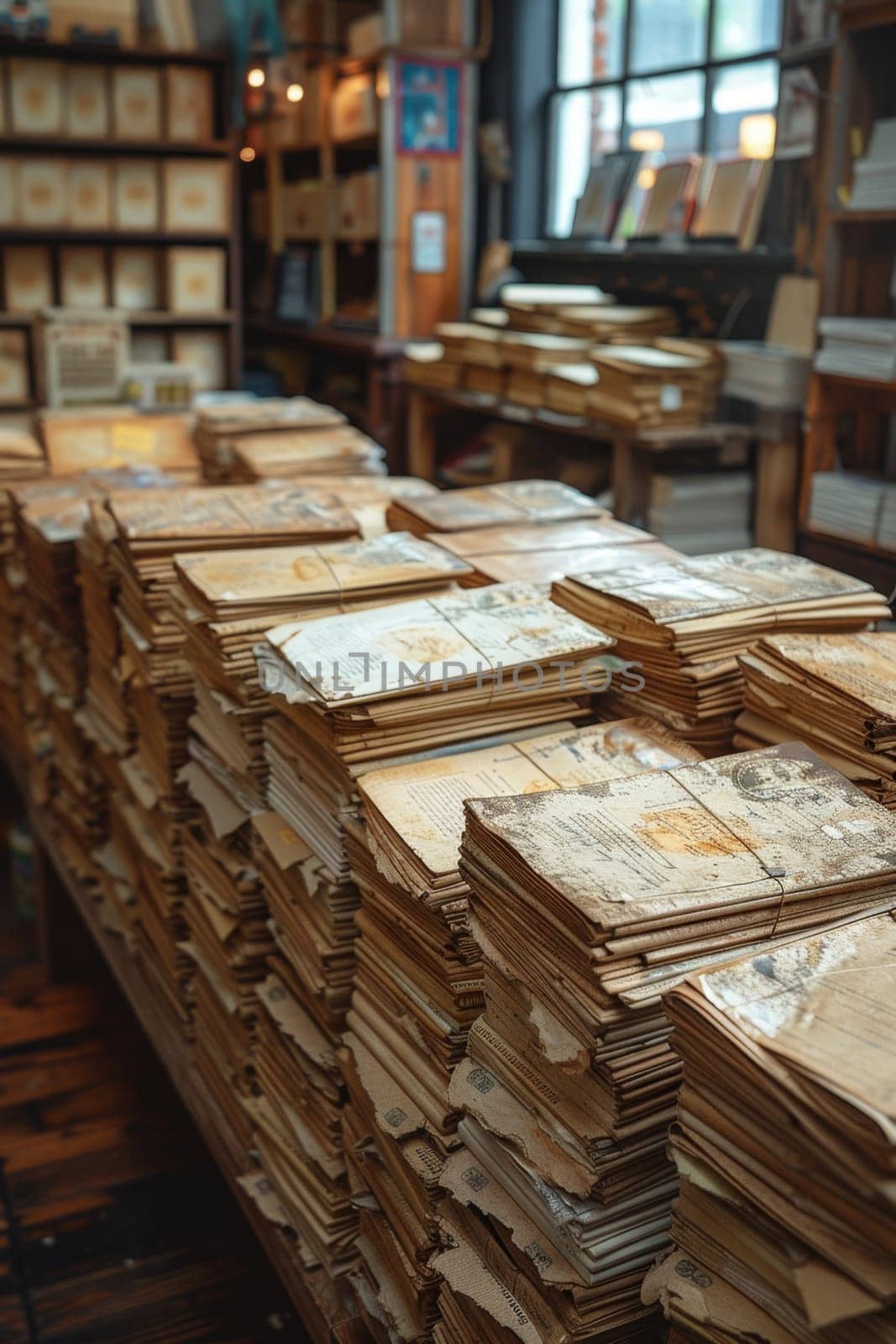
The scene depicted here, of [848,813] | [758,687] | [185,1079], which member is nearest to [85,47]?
[185,1079]

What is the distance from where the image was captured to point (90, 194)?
523 cm

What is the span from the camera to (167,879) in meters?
2.28

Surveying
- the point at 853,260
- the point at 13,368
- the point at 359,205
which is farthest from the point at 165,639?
the point at 359,205

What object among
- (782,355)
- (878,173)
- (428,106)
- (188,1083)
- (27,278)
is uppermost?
(428,106)

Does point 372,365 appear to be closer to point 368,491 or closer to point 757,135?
point 757,135

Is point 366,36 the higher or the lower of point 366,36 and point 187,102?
the higher

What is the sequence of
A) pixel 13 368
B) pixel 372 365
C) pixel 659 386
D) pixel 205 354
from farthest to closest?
pixel 372 365 < pixel 205 354 < pixel 13 368 < pixel 659 386

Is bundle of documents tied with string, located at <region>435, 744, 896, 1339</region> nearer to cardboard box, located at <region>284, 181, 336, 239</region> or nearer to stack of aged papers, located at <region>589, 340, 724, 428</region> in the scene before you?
stack of aged papers, located at <region>589, 340, 724, 428</region>

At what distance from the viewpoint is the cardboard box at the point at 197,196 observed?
5293 mm

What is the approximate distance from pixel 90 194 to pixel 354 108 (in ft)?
4.65

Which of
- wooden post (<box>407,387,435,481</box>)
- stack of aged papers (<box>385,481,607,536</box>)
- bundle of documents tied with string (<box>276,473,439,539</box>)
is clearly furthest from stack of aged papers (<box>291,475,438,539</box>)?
wooden post (<box>407,387,435,481</box>)

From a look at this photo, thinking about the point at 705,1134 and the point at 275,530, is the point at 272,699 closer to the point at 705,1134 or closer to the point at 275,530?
the point at 275,530

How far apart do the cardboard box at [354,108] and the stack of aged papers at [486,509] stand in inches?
156

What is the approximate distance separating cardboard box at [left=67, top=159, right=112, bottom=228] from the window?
1844 millimetres
